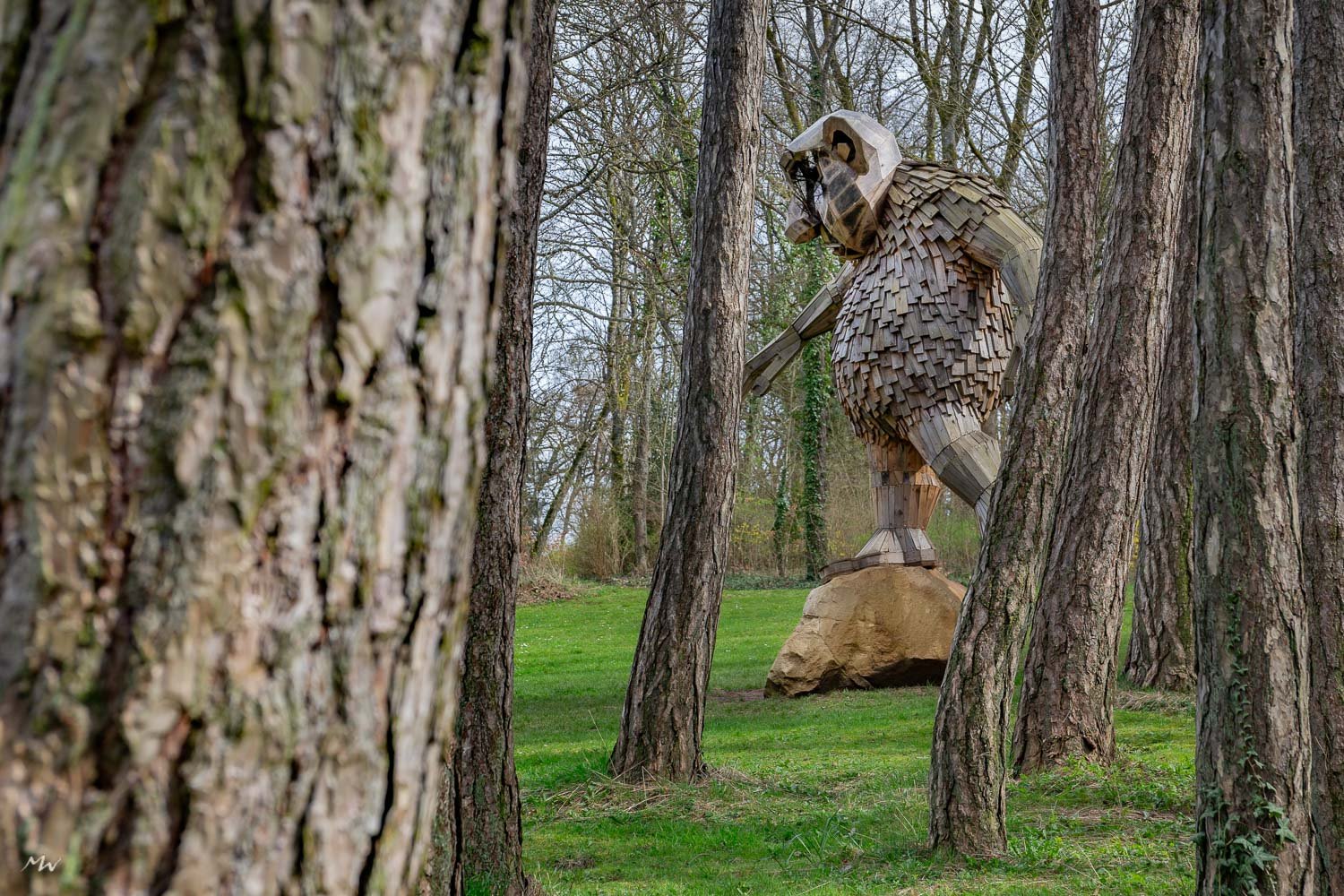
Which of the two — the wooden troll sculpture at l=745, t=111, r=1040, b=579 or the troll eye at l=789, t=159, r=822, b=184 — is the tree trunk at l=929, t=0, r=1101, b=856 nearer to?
the wooden troll sculpture at l=745, t=111, r=1040, b=579

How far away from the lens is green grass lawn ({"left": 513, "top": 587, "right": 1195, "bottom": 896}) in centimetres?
432

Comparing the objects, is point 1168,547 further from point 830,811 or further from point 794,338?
point 830,811

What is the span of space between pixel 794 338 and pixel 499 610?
560cm

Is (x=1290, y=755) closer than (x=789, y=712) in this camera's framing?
Yes

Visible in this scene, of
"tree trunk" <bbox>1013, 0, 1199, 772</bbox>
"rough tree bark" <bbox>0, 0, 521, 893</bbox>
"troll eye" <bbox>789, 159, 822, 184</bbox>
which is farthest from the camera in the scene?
"troll eye" <bbox>789, 159, 822, 184</bbox>

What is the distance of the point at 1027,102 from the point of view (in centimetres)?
1622

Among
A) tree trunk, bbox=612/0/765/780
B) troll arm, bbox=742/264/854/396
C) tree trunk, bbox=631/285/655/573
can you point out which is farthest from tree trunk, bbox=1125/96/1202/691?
tree trunk, bbox=631/285/655/573

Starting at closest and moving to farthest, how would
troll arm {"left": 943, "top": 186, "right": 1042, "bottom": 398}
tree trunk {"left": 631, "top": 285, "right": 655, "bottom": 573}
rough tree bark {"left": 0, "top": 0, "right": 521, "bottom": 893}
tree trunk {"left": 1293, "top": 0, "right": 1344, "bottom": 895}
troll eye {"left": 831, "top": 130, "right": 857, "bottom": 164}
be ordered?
rough tree bark {"left": 0, "top": 0, "right": 521, "bottom": 893} → tree trunk {"left": 1293, "top": 0, "right": 1344, "bottom": 895} → troll arm {"left": 943, "top": 186, "right": 1042, "bottom": 398} → troll eye {"left": 831, "top": 130, "right": 857, "bottom": 164} → tree trunk {"left": 631, "top": 285, "right": 655, "bottom": 573}

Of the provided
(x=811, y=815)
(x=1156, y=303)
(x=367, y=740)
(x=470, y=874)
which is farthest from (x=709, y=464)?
(x=367, y=740)

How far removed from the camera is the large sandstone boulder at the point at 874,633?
27.9ft

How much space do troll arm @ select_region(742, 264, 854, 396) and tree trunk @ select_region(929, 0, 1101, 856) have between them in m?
4.07

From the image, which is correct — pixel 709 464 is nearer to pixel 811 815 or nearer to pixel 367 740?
pixel 811 815

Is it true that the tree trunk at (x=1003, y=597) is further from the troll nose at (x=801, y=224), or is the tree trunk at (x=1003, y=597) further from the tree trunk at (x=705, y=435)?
the troll nose at (x=801, y=224)

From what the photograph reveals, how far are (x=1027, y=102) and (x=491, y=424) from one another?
14.3m
